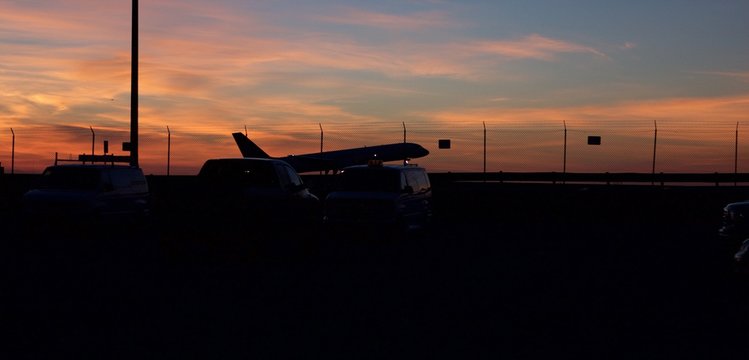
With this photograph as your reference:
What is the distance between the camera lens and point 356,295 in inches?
527

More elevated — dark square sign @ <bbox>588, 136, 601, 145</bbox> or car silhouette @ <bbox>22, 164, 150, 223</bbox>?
dark square sign @ <bbox>588, 136, 601, 145</bbox>

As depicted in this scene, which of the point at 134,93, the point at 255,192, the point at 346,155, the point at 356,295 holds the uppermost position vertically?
the point at 134,93

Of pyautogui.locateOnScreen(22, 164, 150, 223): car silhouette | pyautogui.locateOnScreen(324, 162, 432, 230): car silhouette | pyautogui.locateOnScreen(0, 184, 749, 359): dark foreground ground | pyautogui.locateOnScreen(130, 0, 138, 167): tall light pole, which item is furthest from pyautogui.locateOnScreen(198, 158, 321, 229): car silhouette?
pyautogui.locateOnScreen(130, 0, 138, 167): tall light pole

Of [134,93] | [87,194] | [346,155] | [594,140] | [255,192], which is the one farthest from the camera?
[346,155]

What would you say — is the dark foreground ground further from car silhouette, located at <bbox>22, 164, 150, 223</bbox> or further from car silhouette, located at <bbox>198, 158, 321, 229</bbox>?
car silhouette, located at <bbox>22, 164, 150, 223</bbox>

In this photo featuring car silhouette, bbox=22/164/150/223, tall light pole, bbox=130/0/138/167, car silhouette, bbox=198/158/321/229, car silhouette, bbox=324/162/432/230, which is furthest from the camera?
tall light pole, bbox=130/0/138/167

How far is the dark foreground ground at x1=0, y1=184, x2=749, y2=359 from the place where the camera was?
376 inches

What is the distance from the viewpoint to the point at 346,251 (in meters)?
21.6

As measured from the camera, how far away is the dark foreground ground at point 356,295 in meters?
9.55

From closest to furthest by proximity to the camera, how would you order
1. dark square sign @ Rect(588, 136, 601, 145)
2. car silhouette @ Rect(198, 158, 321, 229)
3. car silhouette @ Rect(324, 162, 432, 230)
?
1. car silhouette @ Rect(198, 158, 321, 229)
2. car silhouette @ Rect(324, 162, 432, 230)
3. dark square sign @ Rect(588, 136, 601, 145)

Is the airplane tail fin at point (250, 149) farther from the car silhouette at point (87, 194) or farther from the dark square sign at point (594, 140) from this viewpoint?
the car silhouette at point (87, 194)

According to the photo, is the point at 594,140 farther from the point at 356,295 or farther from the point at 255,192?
the point at 356,295

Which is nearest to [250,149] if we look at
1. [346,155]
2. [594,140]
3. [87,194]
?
[346,155]

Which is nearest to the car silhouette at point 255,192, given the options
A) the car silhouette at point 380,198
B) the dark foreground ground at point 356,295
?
the dark foreground ground at point 356,295
